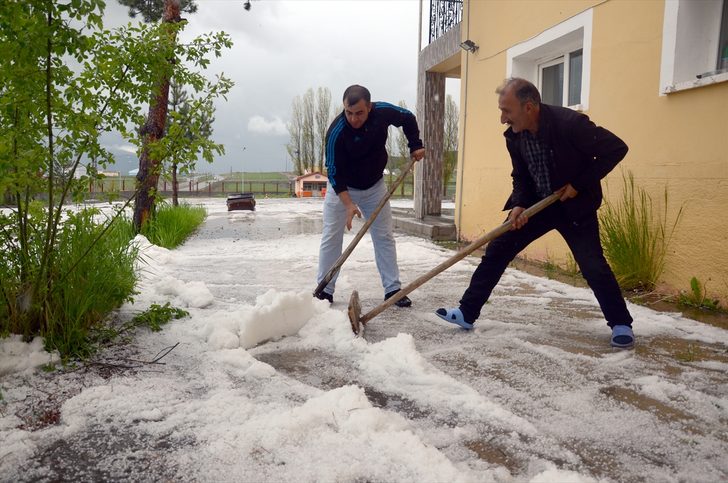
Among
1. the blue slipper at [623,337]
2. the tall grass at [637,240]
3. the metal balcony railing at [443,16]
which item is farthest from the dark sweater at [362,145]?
the metal balcony railing at [443,16]

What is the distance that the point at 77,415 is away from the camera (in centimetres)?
202

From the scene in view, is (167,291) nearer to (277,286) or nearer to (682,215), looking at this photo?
(277,286)

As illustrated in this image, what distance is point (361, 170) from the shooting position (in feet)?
12.9

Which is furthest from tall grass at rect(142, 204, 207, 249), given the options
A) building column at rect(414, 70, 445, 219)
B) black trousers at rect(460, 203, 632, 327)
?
black trousers at rect(460, 203, 632, 327)

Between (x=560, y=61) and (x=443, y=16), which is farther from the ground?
(x=443, y=16)

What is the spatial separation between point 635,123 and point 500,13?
2956 millimetres

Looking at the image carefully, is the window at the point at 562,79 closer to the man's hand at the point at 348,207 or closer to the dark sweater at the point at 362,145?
the dark sweater at the point at 362,145

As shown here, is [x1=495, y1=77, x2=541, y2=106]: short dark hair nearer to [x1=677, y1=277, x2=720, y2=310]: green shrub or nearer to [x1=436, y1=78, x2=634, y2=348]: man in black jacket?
[x1=436, y1=78, x2=634, y2=348]: man in black jacket

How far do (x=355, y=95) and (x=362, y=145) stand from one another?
0.38 meters

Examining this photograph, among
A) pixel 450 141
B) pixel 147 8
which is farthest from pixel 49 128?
pixel 450 141

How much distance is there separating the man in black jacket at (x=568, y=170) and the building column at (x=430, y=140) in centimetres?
721

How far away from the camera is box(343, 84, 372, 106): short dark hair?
11.7 ft

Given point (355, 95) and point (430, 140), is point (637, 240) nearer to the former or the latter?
point (355, 95)

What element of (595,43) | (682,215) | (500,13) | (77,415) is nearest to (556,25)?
(595,43)
